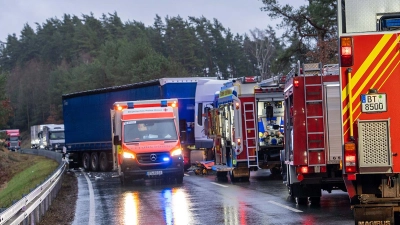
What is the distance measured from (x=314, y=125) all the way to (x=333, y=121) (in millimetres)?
489

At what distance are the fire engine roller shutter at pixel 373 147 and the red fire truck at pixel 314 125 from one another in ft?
19.6

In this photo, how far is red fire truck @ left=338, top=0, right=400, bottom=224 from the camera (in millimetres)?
10219

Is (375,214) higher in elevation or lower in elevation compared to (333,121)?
lower

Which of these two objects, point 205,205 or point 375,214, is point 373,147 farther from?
point 205,205

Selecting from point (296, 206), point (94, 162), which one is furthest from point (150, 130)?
point (94, 162)

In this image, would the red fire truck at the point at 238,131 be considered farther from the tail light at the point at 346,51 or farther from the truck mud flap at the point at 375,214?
the tail light at the point at 346,51

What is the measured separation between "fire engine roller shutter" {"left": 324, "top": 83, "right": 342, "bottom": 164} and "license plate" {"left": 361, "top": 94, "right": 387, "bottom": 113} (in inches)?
233

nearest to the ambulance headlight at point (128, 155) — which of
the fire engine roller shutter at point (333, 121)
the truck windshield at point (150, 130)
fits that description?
the truck windshield at point (150, 130)

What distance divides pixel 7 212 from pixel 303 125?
270 inches

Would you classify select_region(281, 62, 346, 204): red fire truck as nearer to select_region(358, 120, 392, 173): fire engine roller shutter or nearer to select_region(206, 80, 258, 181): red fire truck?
select_region(358, 120, 392, 173): fire engine roller shutter

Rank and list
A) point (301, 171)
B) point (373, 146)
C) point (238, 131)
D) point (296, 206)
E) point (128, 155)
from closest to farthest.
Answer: point (373, 146) < point (301, 171) < point (296, 206) < point (238, 131) < point (128, 155)

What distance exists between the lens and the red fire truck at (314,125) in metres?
16.3

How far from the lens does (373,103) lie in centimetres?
1028

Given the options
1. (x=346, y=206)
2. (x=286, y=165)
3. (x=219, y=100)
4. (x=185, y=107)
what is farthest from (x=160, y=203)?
(x=185, y=107)
